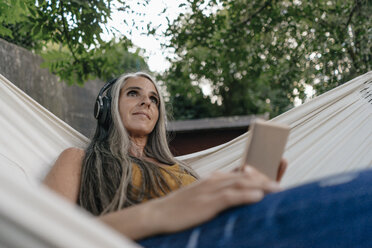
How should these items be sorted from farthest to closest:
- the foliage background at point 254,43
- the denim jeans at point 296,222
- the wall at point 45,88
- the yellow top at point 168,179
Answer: the foliage background at point 254,43 → the wall at point 45,88 → the yellow top at point 168,179 → the denim jeans at point 296,222

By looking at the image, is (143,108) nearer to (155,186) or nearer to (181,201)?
(155,186)

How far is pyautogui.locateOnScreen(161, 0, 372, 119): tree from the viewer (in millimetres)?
3029

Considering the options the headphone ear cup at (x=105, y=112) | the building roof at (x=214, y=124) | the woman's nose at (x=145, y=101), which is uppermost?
the woman's nose at (x=145, y=101)

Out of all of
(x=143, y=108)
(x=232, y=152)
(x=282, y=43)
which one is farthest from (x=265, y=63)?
(x=143, y=108)

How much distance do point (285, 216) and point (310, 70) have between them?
262cm

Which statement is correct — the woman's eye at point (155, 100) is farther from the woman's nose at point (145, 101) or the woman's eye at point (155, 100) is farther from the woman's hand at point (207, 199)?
the woman's hand at point (207, 199)

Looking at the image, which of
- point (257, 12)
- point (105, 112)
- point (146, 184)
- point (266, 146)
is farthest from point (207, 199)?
point (257, 12)

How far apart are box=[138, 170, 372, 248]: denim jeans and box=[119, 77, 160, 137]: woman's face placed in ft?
3.24

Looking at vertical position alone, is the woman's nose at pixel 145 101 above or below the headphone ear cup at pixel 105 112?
above

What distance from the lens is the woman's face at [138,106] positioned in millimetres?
1685

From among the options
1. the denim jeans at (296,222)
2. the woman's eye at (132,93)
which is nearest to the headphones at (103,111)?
the woman's eye at (132,93)

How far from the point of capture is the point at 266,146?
0.76 m

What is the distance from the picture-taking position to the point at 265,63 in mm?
3391

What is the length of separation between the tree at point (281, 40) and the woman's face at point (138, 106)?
1238 millimetres
